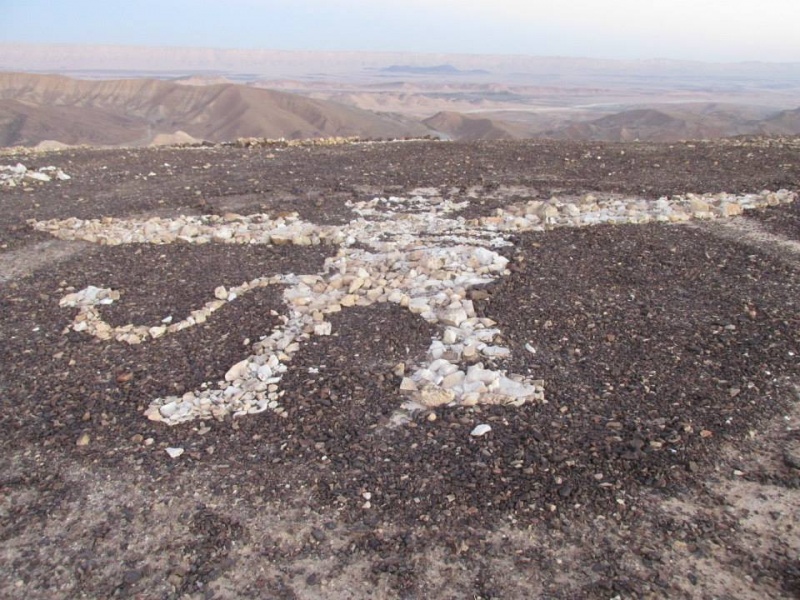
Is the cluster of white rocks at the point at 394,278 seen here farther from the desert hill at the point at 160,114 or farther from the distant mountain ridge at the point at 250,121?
the distant mountain ridge at the point at 250,121

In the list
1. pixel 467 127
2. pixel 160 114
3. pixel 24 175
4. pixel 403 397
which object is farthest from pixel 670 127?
pixel 403 397

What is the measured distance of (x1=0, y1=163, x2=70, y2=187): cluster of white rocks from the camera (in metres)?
10.8

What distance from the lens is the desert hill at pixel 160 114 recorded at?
2451 inches

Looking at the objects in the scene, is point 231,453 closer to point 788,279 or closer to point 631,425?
point 631,425

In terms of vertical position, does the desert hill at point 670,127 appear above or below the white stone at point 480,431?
below

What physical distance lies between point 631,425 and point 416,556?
5.21ft

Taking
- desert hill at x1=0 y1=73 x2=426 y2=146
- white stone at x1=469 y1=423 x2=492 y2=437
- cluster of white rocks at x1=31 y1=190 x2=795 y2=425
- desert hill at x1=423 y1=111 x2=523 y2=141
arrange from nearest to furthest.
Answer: white stone at x1=469 y1=423 x2=492 y2=437 < cluster of white rocks at x1=31 y1=190 x2=795 y2=425 < desert hill at x1=0 y1=73 x2=426 y2=146 < desert hill at x1=423 y1=111 x2=523 y2=141

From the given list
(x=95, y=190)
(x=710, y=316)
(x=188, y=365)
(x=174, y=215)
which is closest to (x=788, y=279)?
(x=710, y=316)

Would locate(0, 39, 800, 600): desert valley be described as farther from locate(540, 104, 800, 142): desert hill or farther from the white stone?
locate(540, 104, 800, 142): desert hill

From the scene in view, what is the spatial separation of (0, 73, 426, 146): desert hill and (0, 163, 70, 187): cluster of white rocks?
3988cm

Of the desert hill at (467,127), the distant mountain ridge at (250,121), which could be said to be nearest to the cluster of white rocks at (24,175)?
the distant mountain ridge at (250,121)

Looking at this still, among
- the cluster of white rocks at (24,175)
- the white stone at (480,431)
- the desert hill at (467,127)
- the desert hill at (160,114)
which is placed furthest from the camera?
the desert hill at (467,127)

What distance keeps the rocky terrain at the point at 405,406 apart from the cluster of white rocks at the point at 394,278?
0.03 m

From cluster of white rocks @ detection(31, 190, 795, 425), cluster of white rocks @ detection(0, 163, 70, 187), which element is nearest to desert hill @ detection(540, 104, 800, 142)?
cluster of white rocks @ detection(0, 163, 70, 187)
